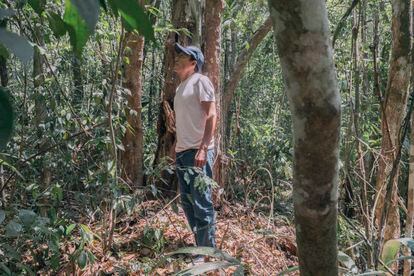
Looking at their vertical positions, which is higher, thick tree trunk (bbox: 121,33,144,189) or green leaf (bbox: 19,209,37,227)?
thick tree trunk (bbox: 121,33,144,189)

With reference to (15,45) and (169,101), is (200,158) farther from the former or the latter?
(15,45)

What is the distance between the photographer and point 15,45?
0.69 meters

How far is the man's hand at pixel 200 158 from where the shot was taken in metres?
2.91

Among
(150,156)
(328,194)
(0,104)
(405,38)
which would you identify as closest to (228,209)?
(150,156)

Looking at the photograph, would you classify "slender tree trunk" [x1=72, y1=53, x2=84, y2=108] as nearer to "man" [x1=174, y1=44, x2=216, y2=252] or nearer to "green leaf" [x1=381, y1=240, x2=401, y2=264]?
"man" [x1=174, y1=44, x2=216, y2=252]

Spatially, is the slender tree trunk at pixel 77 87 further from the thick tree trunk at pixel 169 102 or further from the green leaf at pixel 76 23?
the green leaf at pixel 76 23

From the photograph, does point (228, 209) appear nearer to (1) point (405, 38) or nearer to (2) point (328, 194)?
(1) point (405, 38)

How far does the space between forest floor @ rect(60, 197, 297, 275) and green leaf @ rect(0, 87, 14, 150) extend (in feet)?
7.09

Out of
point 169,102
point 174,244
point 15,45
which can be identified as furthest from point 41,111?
point 15,45

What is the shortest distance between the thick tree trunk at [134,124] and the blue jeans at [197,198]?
1039 millimetres

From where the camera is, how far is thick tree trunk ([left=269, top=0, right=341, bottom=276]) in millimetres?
796

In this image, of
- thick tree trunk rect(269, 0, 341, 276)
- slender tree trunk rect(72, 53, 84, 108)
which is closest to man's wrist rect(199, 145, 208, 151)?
slender tree trunk rect(72, 53, 84, 108)

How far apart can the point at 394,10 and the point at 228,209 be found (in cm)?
213

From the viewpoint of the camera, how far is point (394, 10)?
2744mm
